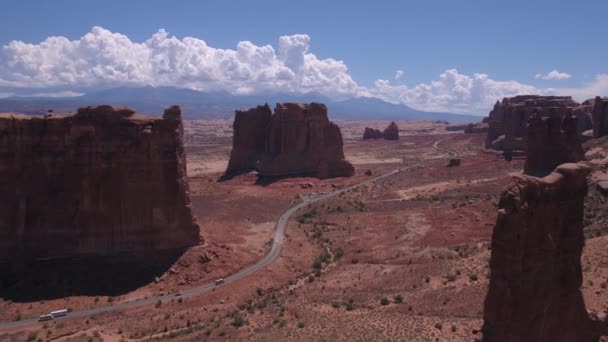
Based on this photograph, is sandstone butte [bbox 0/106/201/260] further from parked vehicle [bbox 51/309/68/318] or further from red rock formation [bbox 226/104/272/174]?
red rock formation [bbox 226/104/272/174]

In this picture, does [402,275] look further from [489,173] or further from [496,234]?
[489,173]

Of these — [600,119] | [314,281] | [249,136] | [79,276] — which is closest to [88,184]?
[79,276]

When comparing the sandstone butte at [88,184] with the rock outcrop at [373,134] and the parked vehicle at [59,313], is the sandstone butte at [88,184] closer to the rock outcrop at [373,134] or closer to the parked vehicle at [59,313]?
the parked vehicle at [59,313]

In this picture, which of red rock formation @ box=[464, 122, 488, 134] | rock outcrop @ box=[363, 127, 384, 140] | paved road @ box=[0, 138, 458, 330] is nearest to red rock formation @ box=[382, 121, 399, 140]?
rock outcrop @ box=[363, 127, 384, 140]

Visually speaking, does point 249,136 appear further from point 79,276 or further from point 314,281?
point 79,276

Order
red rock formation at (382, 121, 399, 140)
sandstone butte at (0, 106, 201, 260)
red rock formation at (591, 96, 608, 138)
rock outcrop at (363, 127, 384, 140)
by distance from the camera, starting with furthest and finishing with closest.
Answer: rock outcrop at (363, 127, 384, 140), red rock formation at (382, 121, 399, 140), red rock formation at (591, 96, 608, 138), sandstone butte at (0, 106, 201, 260)
